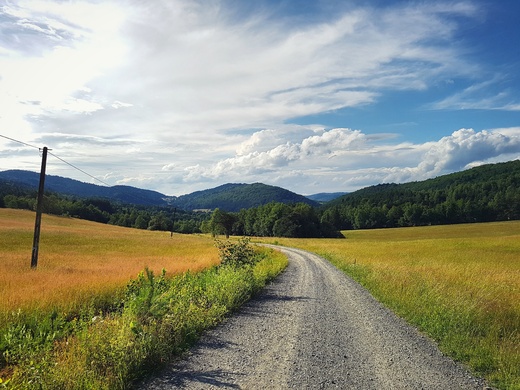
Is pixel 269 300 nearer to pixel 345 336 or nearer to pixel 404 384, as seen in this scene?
pixel 345 336

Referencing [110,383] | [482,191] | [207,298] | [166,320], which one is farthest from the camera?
[482,191]

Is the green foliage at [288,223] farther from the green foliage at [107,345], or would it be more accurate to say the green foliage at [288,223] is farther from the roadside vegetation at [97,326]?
the green foliage at [107,345]

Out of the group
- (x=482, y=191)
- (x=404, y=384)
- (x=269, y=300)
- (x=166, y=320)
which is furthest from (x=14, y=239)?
(x=482, y=191)

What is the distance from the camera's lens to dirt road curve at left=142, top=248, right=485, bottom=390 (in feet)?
20.7

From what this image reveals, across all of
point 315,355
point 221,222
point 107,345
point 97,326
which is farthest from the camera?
point 221,222

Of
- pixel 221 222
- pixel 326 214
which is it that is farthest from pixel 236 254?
pixel 326 214

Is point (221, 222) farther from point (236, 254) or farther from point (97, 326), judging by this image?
point (97, 326)

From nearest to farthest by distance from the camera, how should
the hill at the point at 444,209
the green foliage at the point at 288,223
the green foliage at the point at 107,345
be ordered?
1. the green foliage at the point at 107,345
2. the green foliage at the point at 288,223
3. the hill at the point at 444,209

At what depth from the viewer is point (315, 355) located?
766cm

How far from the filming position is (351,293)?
15469mm

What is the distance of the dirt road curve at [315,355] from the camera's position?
20.7 feet

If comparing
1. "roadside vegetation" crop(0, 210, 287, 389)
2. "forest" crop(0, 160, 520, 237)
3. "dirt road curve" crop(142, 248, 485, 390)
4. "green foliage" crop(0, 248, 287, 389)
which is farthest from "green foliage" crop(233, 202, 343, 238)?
"green foliage" crop(0, 248, 287, 389)

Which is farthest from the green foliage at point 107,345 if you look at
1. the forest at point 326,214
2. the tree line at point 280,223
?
the forest at point 326,214

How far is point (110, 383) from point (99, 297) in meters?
7.52
